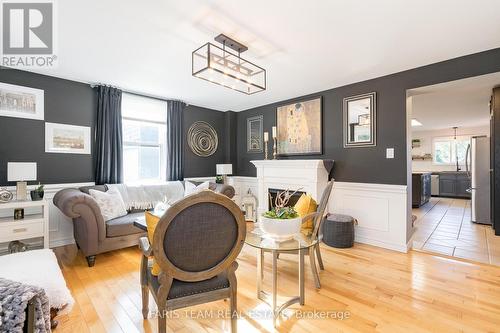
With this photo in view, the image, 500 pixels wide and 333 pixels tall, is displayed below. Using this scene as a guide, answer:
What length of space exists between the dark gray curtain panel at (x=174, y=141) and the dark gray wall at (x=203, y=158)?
0.79 ft

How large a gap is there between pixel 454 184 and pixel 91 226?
10.0 meters

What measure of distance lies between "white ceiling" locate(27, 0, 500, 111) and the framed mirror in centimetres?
38

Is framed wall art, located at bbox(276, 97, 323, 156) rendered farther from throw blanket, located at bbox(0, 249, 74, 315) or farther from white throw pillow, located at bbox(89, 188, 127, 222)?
throw blanket, located at bbox(0, 249, 74, 315)

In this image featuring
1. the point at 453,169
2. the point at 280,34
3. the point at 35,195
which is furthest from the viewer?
the point at 453,169

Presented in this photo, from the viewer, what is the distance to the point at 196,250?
1288 mm

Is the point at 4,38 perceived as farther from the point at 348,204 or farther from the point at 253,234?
the point at 348,204

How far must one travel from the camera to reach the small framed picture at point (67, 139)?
341cm

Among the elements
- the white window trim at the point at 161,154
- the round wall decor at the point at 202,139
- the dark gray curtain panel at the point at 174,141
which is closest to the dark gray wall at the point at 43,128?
the white window trim at the point at 161,154

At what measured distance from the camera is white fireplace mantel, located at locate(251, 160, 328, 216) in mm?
3818

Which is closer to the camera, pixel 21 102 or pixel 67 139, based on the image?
pixel 21 102

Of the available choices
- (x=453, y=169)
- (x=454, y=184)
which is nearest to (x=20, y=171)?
(x=454, y=184)

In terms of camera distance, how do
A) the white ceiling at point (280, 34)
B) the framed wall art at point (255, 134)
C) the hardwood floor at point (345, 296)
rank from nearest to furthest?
the hardwood floor at point (345, 296), the white ceiling at point (280, 34), the framed wall art at point (255, 134)

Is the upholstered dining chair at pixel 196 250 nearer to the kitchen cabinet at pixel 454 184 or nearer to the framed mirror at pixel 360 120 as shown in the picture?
the framed mirror at pixel 360 120

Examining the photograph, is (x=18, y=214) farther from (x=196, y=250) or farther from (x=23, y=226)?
(x=196, y=250)
